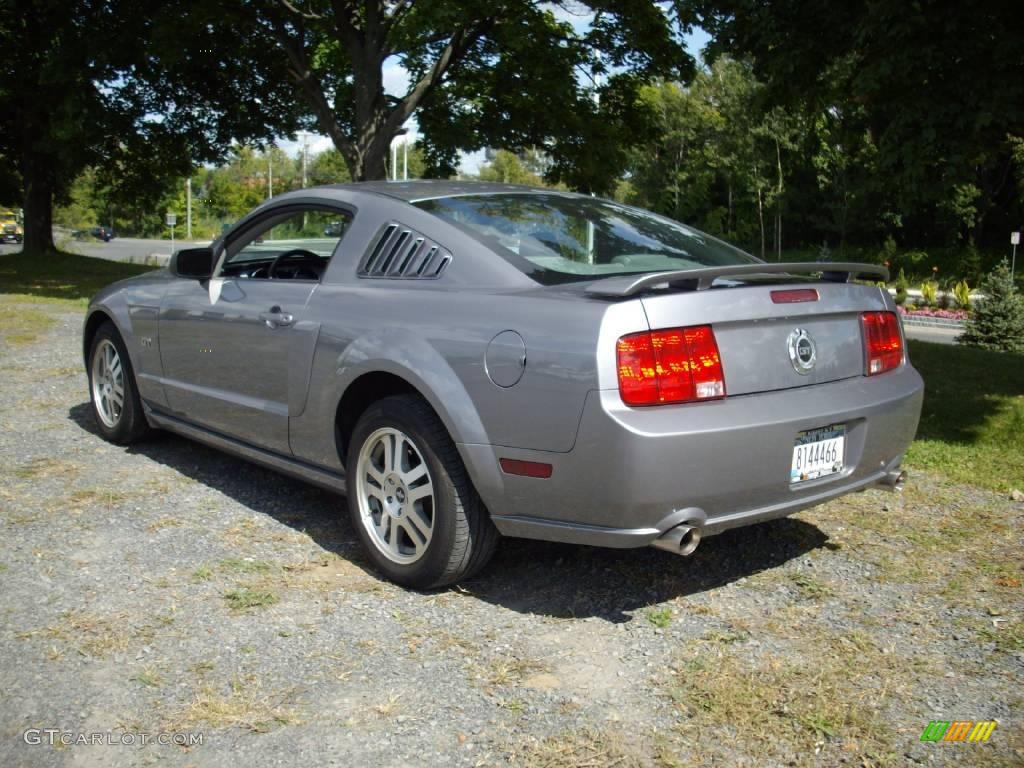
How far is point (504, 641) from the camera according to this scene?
3502 mm

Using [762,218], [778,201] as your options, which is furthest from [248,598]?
[762,218]

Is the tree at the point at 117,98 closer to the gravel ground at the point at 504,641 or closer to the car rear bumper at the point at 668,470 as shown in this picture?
the gravel ground at the point at 504,641

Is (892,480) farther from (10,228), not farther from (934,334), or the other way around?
(10,228)

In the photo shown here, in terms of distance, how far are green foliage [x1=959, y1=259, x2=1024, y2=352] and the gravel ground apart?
496 inches

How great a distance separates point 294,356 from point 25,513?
1610 millimetres

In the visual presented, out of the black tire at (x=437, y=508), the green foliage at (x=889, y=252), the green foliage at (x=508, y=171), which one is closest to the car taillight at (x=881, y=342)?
the black tire at (x=437, y=508)

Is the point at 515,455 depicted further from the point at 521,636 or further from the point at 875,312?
the point at 875,312

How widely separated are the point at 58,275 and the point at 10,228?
3846 centimetres

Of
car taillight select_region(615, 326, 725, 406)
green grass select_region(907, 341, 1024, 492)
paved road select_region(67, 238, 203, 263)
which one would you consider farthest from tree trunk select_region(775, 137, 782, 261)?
car taillight select_region(615, 326, 725, 406)

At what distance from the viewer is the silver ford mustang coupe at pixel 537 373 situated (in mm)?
3303

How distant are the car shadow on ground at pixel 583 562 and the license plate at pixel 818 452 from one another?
66cm

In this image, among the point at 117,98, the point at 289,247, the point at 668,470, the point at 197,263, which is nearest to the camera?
the point at 668,470

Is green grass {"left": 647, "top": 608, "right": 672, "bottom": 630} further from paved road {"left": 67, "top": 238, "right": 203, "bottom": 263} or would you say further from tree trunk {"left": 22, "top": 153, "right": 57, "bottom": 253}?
paved road {"left": 67, "top": 238, "right": 203, "bottom": 263}

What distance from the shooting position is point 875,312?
13.1 feet
